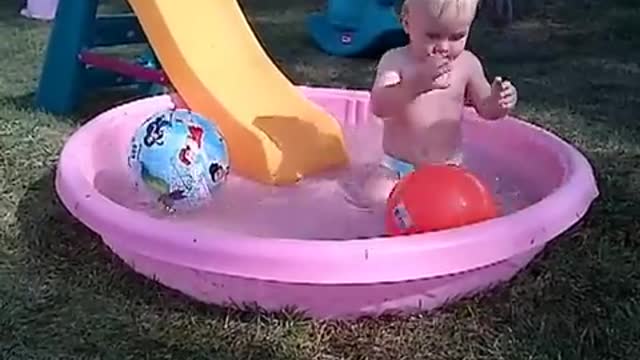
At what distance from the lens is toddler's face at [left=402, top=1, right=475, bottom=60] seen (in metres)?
1.73

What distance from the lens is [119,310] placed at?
5.23 feet

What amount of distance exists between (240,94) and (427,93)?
18.6 inches

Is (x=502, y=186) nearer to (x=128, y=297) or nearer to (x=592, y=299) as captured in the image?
(x=592, y=299)

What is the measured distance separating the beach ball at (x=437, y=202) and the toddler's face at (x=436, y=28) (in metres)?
0.19

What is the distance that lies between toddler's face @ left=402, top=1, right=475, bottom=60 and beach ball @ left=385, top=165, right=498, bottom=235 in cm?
19

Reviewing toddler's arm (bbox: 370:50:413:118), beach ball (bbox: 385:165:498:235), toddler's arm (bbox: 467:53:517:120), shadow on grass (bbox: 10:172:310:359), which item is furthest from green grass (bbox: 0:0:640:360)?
toddler's arm (bbox: 370:50:413:118)

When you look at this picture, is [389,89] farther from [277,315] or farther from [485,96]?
[277,315]

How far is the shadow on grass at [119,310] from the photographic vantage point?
1496 mm

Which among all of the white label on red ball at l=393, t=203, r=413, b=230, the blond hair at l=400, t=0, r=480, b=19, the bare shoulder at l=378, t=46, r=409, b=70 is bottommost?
the white label on red ball at l=393, t=203, r=413, b=230

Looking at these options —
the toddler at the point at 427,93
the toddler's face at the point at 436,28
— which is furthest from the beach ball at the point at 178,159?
the toddler's face at the point at 436,28

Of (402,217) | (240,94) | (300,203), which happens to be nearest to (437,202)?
(402,217)

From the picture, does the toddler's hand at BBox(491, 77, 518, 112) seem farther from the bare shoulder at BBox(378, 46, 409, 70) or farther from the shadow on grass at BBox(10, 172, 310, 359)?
the shadow on grass at BBox(10, 172, 310, 359)

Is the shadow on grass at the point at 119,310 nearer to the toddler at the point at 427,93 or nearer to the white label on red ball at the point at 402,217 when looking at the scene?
the white label on red ball at the point at 402,217

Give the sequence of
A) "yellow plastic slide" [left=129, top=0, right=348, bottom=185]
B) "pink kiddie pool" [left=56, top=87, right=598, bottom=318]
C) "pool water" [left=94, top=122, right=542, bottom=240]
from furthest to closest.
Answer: "yellow plastic slide" [left=129, top=0, right=348, bottom=185] < "pool water" [left=94, top=122, right=542, bottom=240] < "pink kiddie pool" [left=56, top=87, right=598, bottom=318]
